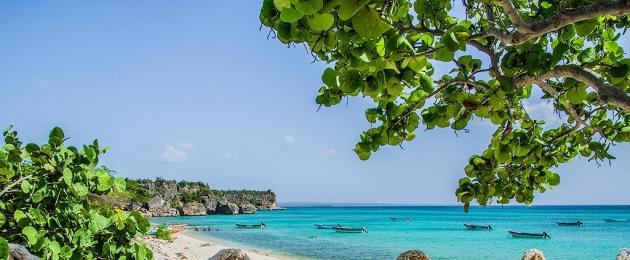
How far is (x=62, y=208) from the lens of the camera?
344 centimetres

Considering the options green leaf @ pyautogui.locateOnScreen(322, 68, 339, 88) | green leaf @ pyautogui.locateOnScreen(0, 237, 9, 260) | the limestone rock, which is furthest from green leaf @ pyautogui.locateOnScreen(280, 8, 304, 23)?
the limestone rock

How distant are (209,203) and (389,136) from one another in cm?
9462

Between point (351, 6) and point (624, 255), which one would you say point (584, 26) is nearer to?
point (351, 6)

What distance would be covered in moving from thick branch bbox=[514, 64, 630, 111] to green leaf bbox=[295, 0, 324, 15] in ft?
4.88

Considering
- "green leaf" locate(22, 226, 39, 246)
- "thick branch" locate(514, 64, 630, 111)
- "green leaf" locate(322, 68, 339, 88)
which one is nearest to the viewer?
"green leaf" locate(322, 68, 339, 88)

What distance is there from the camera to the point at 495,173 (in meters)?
3.81

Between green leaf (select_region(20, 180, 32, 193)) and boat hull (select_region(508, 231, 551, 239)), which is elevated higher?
green leaf (select_region(20, 180, 32, 193))

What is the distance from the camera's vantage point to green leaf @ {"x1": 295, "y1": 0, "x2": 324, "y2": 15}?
4.10 feet

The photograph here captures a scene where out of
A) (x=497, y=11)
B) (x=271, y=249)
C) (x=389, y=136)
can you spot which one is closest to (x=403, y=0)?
(x=389, y=136)

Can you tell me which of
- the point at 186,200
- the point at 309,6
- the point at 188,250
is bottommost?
the point at 188,250

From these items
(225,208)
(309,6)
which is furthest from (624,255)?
(225,208)

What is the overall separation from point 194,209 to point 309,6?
306 ft

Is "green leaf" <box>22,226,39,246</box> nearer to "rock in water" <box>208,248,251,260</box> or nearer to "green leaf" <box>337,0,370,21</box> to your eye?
"green leaf" <box>337,0,370,21</box>

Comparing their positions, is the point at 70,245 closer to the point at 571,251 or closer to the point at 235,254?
the point at 235,254
